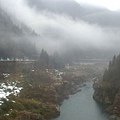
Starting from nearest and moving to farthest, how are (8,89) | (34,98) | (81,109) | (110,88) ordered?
(81,109)
(8,89)
(34,98)
(110,88)

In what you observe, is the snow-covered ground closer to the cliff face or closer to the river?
the river

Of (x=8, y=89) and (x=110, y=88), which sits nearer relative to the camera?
(x=8, y=89)

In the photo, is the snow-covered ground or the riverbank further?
the snow-covered ground

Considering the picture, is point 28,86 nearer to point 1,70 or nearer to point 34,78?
point 34,78

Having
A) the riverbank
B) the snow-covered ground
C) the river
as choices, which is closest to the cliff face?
the river

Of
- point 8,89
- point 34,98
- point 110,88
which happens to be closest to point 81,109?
point 34,98

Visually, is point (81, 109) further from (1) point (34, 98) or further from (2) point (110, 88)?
(2) point (110, 88)
